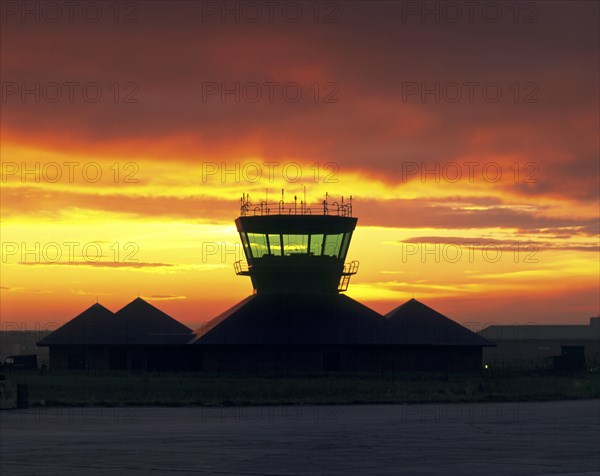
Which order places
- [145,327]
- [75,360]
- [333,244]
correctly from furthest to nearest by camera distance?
[145,327] < [75,360] < [333,244]

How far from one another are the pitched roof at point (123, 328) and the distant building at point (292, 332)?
0.17 meters

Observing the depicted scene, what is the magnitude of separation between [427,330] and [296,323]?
12.0 meters

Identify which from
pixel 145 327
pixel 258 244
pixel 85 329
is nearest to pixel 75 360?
pixel 85 329

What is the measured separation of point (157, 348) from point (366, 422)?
6678 centimetres

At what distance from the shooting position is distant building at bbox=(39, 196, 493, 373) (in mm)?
92125

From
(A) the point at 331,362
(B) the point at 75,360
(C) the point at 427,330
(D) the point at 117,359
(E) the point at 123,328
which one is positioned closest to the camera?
(A) the point at 331,362

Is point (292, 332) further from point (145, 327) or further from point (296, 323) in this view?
point (145, 327)

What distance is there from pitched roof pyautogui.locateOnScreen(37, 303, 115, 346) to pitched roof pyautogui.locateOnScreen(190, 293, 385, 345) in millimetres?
10946

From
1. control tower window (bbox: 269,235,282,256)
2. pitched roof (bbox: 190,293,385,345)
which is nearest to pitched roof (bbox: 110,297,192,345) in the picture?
pitched roof (bbox: 190,293,385,345)

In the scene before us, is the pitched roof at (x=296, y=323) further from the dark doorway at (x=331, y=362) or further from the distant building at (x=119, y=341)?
the distant building at (x=119, y=341)

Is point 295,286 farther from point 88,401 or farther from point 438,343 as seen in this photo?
point 88,401

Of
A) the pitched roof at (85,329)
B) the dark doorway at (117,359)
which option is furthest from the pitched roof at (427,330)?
the pitched roof at (85,329)

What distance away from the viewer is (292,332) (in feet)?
306

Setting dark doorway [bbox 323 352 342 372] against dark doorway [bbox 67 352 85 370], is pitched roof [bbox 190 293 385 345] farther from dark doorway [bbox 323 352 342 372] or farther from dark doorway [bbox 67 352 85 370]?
dark doorway [bbox 67 352 85 370]
